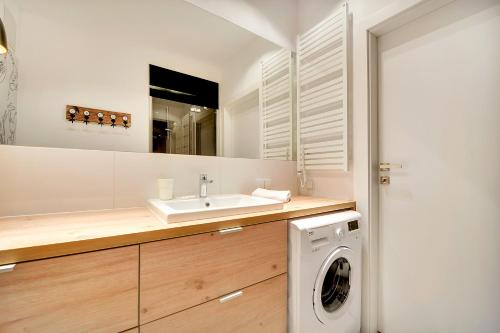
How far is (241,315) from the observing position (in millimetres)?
1005

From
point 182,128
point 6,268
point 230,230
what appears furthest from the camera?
point 182,128

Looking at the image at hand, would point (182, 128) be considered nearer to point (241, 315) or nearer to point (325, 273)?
point (241, 315)

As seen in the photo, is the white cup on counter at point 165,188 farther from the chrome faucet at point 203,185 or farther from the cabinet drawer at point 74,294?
the cabinet drawer at point 74,294

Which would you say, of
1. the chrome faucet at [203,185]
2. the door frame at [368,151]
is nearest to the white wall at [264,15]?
the door frame at [368,151]

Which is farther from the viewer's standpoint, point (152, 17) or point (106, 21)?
point (152, 17)

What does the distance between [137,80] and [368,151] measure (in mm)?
1509

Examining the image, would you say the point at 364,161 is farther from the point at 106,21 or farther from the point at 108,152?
the point at 106,21

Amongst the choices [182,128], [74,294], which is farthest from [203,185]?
[74,294]

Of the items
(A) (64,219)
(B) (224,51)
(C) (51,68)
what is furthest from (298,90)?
(A) (64,219)

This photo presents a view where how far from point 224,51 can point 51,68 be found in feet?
3.36

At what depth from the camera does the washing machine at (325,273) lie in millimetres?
1151

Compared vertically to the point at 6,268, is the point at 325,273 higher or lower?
lower

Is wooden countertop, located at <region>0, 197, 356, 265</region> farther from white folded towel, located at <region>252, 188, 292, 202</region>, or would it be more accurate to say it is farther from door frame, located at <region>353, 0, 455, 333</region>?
door frame, located at <region>353, 0, 455, 333</region>

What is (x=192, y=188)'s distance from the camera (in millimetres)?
1465
